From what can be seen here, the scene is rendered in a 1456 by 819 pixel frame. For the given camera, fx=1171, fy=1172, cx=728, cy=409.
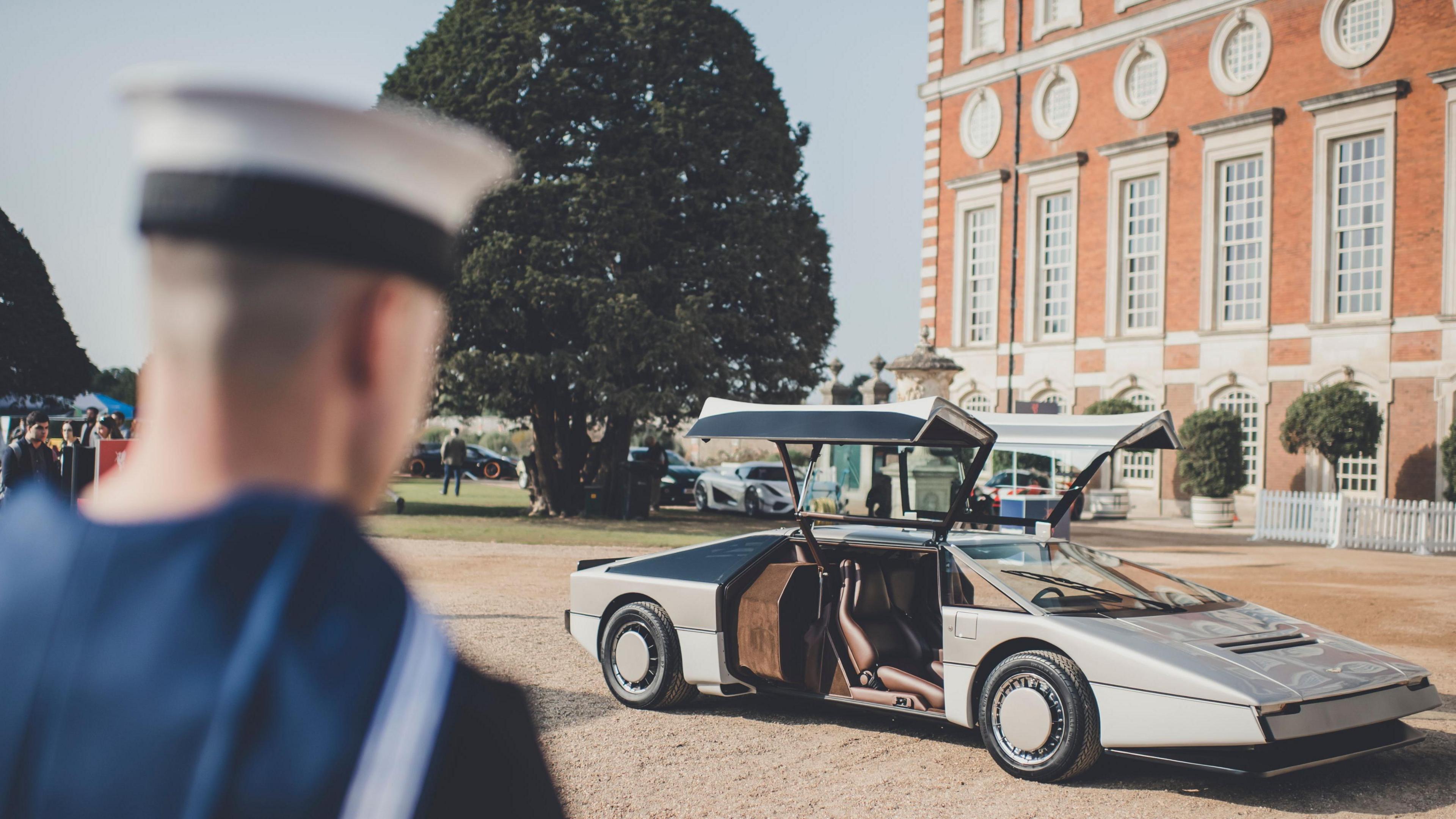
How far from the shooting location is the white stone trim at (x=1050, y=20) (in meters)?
37.0

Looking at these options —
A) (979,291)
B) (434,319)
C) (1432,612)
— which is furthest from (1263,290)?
(434,319)

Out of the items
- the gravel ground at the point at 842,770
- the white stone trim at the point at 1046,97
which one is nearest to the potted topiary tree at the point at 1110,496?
the white stone trim at the point at 1046,97

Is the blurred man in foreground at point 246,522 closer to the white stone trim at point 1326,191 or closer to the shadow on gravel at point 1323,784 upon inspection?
the shadow on gravel at point 1323,784

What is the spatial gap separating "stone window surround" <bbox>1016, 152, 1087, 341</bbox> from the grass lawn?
1343cm

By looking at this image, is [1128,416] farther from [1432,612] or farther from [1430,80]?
[1430,80]

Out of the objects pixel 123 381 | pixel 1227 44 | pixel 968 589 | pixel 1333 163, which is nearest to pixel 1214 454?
pixel 1333 163

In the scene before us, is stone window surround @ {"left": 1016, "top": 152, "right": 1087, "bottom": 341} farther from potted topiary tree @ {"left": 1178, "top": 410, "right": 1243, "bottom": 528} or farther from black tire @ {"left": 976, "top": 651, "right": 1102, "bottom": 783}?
black tire @ {"left": 976, "top": 651, "right": 1102, "bottom": 783}

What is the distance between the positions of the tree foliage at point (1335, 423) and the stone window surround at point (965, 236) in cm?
1130

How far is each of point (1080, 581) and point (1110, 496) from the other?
2818 centimetres

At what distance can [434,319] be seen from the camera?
0.96m

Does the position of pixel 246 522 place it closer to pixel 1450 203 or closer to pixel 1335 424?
pixel 1335 424

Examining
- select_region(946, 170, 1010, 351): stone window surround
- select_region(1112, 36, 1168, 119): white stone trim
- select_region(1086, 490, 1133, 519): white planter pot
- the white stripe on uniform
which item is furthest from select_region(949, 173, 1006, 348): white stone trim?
the white stripe on uniform

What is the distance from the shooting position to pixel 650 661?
781cm

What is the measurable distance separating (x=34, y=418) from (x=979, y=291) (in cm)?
3120
